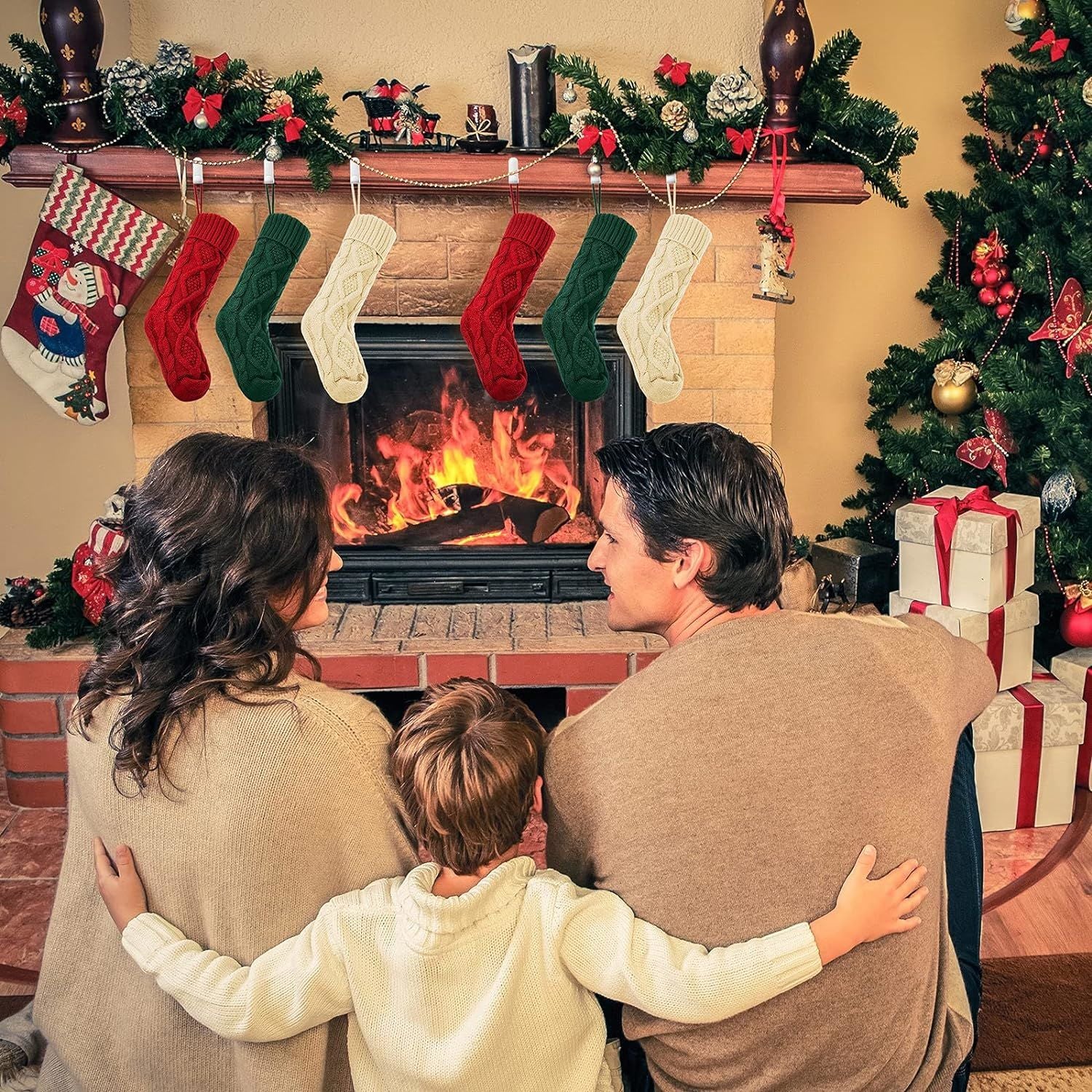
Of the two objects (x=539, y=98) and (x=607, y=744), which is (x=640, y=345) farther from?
(x=607, y=744)

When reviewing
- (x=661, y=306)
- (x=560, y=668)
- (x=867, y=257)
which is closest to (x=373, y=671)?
(x=560, y=668)

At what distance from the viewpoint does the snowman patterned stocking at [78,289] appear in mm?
2605

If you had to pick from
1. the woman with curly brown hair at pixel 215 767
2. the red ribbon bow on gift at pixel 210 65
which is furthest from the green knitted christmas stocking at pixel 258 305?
the woman with curly brown hair at pixel 215 767

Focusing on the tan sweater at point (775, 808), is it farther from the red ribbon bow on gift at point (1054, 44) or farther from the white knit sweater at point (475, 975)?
the red ribbon bow on gift at point (1054, 44)

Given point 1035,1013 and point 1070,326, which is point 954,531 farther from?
point 1035,1013

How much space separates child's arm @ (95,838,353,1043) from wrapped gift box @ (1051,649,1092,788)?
6.34 ft

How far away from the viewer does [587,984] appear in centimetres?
127

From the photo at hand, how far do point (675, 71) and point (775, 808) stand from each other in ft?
6.19

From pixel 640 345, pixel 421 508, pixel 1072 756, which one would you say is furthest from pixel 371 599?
pixel 1072 756

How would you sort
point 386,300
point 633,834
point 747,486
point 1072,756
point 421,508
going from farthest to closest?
1. point 421,508
2. point 386,300
3. point 1072,756
4. point 747,486
5. point 633,834

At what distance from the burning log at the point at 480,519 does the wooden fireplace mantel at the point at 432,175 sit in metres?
0.75

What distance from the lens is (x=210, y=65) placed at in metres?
2.52

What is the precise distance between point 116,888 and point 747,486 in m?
0.84

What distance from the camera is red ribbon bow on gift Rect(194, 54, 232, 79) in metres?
2.52
